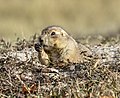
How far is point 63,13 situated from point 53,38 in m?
10.1

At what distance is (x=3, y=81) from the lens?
5.68m

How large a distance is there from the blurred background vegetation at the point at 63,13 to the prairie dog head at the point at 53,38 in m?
8.98

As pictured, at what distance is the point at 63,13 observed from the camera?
1703 cm

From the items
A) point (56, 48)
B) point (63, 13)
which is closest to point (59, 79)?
point (56, 48)

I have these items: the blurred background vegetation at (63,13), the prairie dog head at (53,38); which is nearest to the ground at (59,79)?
the prairie dog head at (53,38)

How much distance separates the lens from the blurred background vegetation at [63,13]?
16484 mm

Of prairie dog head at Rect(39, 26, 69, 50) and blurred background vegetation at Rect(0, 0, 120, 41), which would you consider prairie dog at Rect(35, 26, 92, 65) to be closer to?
prairie dog head at Rect(39, 26, 69, 50)

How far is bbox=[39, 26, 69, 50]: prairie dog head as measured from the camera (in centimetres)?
677

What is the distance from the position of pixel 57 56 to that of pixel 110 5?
428 inches

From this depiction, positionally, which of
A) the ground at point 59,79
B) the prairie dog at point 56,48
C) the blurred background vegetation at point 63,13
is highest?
the blurred background vegetation at point 63,13

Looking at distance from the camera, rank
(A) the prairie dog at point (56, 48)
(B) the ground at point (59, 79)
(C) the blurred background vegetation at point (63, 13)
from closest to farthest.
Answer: (B) the ground at point (59, 79)
(A) the prairie dog at point (56, 48)
(C) the blurred background vegetation at point (63, 13)

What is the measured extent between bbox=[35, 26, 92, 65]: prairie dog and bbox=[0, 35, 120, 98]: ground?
14cm

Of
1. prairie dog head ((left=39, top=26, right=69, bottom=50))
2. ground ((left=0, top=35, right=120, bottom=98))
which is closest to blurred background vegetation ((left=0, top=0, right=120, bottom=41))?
prairie dog head ((left=39, top=26, right=69, bottom=50))

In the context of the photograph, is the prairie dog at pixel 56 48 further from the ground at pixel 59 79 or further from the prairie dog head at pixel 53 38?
the ground at pixel 59 79
